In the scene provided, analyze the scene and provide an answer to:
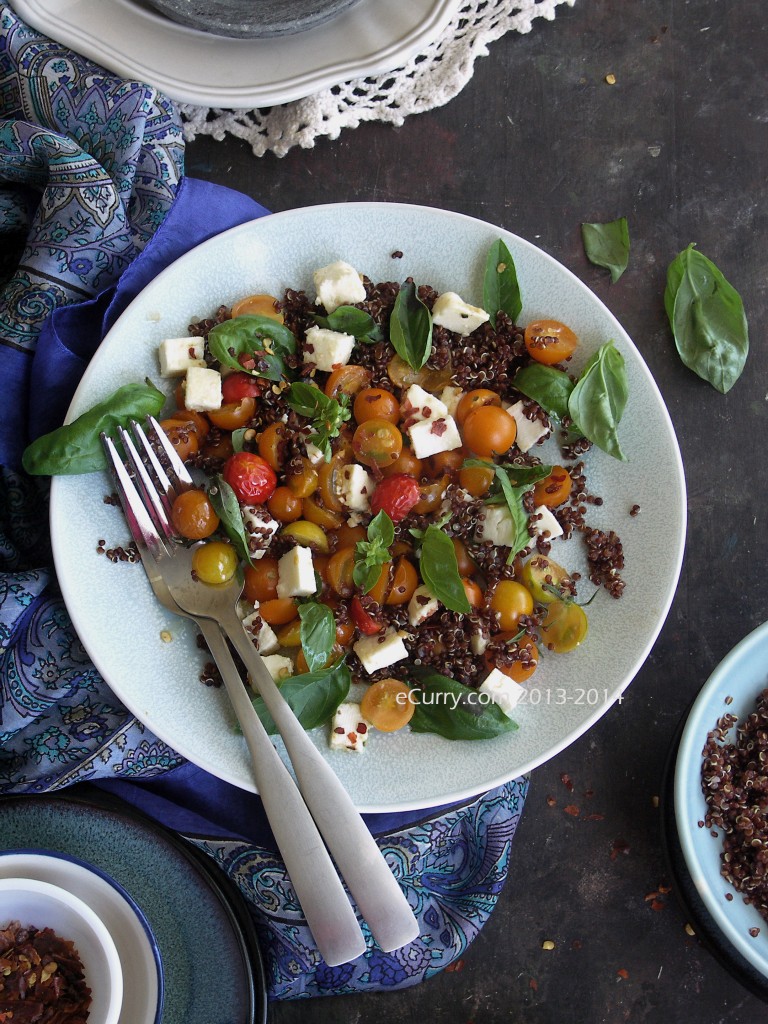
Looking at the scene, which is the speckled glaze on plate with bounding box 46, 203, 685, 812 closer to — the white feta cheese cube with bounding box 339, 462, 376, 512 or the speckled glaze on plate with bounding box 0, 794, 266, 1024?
the speckled glaze on plate with bounding box 0, 794, 266, 1024

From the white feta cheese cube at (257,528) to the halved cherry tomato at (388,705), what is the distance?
390 mm

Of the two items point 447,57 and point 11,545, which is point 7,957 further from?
point 447,57

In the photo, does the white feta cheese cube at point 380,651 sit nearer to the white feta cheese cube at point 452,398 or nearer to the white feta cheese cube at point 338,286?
the white feta cheese cube at point 452,398

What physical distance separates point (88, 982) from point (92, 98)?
1.95 meters

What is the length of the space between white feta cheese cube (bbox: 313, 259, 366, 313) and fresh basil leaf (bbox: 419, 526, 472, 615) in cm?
54

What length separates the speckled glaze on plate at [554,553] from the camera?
6.09ft

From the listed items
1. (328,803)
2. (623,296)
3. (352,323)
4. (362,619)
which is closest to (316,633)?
(362,619)

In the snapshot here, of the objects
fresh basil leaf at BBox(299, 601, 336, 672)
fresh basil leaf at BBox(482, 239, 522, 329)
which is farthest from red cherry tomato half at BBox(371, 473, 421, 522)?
fresh basil leaf at BBox(482, 239, 522, 329)

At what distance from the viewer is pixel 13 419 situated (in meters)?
1.94

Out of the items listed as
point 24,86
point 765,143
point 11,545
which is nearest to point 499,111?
point 765,143

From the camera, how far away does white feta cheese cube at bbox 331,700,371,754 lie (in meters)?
1.86

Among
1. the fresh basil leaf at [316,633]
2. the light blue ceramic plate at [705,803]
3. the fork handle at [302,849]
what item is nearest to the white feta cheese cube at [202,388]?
the fresh basil leaf at [316,633]

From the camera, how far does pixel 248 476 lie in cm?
182

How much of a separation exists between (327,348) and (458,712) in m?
0.84
